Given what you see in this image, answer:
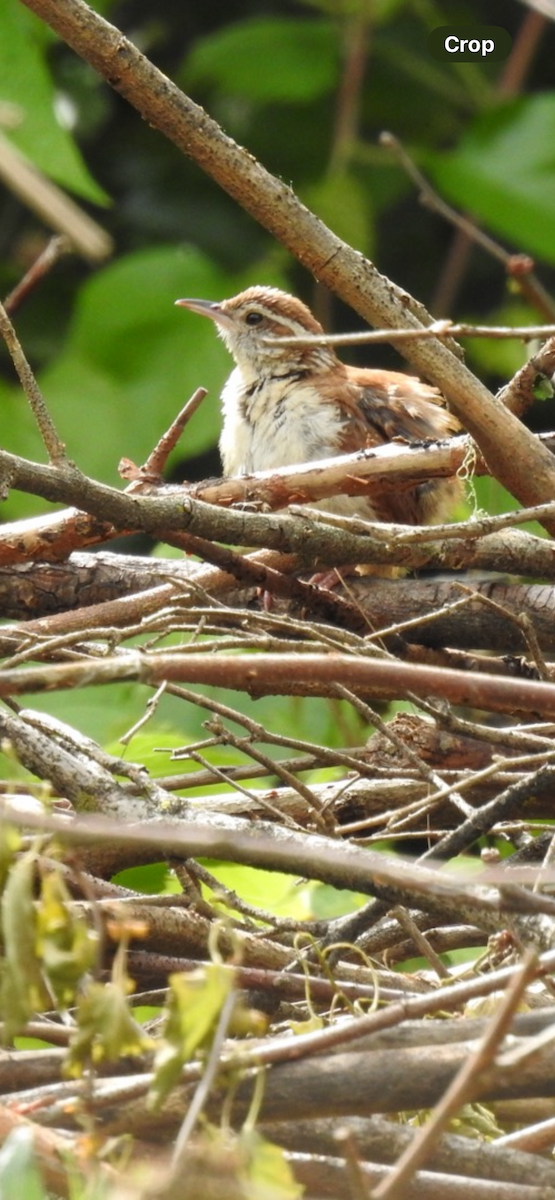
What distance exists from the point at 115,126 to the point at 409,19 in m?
1.54

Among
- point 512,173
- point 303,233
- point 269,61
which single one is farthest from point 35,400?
point 269,61

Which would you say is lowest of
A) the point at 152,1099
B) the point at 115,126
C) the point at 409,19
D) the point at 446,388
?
the point at 152,1099

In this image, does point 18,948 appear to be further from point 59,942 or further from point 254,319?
point 254,319

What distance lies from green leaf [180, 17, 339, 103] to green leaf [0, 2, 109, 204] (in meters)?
2.47

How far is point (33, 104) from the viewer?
441cm

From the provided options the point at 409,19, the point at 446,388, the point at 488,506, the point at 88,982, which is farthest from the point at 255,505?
the point at 409,19

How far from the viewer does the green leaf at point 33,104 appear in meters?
4.35

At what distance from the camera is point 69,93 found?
25.0ft

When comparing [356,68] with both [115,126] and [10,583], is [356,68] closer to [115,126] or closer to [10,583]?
[115,126]

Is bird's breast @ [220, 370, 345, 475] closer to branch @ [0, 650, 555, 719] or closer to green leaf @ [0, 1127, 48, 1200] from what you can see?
branch @ [0, 650, 555, 719]

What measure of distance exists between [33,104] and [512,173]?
2.28 meters

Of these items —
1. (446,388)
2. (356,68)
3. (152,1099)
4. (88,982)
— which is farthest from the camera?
(356,68)

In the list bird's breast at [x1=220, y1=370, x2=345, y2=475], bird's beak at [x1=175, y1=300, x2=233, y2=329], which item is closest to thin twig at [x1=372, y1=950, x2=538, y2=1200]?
bird's breast at [x1=220, y1=370, x2=345, y2=475]

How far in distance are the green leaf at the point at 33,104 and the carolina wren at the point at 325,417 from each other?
787mm
